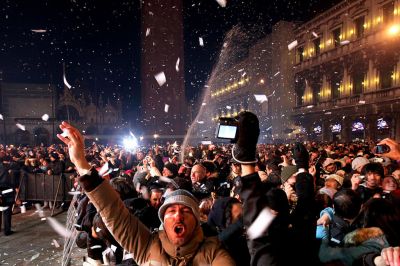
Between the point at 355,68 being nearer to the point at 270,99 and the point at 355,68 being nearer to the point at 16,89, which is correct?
the point at 270,99

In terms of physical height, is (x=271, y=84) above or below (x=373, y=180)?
above

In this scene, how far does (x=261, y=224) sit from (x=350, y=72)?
31577 mm

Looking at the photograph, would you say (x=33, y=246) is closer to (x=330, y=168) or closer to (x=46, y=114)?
(x=330, y=168)

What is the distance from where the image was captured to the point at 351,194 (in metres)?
2.81

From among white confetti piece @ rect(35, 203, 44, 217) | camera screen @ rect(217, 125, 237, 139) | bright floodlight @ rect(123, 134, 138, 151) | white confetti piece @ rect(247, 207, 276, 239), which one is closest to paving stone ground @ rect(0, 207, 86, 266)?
white confetti piece @ rect(35, 203, 44, 217)

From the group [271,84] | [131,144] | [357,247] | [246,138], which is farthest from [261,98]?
[246,138]

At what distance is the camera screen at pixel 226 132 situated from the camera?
6.70ft

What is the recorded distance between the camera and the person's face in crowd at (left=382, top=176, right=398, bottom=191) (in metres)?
3.79

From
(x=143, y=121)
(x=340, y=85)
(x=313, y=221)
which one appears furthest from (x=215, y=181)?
(x=340, y=85)

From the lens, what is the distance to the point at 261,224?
68.3 inches

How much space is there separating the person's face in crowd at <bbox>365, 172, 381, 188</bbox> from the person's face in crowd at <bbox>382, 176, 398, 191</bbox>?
0.37ft

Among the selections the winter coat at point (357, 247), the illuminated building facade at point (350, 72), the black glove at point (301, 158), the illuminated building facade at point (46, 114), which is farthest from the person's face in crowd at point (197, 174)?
the illuminated building facade at point (46, 114)

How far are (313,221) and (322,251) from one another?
0.79ft

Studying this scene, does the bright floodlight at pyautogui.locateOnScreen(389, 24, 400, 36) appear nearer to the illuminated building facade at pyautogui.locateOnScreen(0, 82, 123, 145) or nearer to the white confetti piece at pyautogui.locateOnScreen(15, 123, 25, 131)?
the illuminated building facade at pyautogui.locateOnScreen(0, 82, 123, 145)
